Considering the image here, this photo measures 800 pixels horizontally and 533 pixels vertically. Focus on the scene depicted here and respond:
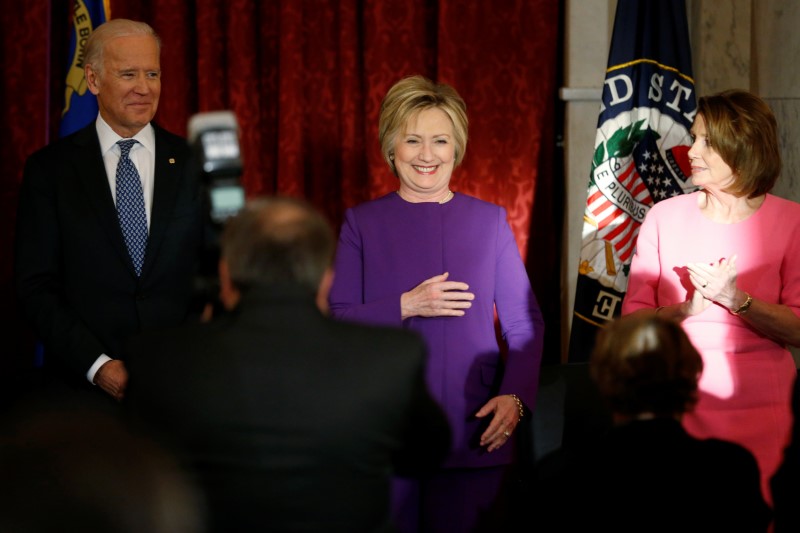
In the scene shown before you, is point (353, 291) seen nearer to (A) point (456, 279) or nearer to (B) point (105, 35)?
(A) point (456, 279)

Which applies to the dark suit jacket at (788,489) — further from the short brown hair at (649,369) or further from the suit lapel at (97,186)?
the suit lapel at (97,186)

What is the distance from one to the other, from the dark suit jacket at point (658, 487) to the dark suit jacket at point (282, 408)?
357 mm

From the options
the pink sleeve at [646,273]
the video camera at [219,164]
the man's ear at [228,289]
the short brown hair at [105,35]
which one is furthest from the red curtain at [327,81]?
the man's ear at [228,289]

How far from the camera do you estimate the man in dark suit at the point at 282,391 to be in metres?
1.78

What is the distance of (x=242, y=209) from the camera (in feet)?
6.34

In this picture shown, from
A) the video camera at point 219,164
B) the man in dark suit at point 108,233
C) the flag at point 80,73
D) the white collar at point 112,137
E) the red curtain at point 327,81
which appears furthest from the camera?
the red curtain at point 327,81

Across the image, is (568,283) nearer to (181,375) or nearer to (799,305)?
(799,305)

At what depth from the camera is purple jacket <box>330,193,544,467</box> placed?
270 centimetres

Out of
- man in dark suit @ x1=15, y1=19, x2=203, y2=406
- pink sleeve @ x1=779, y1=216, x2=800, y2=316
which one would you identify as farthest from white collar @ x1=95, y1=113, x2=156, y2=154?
pink sleeve @ x1=779, y1=216, x2=800, y2=316

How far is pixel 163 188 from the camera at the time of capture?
9.68ft

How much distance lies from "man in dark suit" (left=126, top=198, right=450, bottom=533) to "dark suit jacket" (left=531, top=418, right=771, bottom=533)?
13.6 inches

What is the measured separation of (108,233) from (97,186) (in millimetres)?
148

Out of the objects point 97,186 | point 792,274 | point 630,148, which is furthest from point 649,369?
point 630,148

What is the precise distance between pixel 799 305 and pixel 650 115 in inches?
56.2
